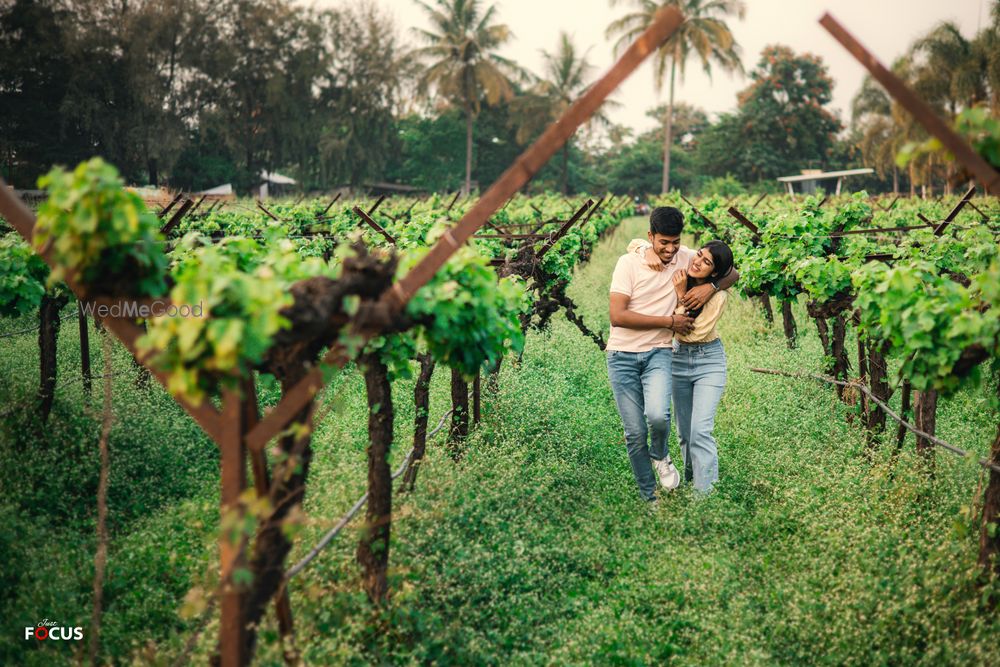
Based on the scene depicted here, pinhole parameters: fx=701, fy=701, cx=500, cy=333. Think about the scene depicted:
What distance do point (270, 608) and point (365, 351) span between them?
52.7 inches

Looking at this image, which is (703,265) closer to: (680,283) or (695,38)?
(680,283)

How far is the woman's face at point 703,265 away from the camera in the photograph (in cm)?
486

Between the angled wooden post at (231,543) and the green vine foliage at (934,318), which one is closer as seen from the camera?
the angled wooden post at (231,543)

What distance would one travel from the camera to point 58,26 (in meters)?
31.8

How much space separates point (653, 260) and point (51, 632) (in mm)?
4200

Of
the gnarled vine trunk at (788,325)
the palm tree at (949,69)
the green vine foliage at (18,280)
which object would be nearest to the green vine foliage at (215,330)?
the green vine foliage at (18,280)

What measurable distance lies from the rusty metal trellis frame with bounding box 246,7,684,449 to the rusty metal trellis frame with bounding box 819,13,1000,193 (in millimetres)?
723

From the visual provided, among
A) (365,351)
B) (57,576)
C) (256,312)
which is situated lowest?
(57,576)

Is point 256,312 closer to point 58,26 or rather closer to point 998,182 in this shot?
point 998,182

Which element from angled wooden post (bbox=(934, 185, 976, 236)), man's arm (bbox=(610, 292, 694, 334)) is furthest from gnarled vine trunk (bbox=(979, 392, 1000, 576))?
angled wooden post (bbox=(934, 185, 976, 236))

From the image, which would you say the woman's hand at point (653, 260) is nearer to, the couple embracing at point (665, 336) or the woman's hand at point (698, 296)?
the couple embracing at point (665, 336)

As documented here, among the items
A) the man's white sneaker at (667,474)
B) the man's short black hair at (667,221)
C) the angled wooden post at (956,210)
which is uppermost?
the angled wooden post at (956,210)

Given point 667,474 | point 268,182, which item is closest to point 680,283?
point 667,474

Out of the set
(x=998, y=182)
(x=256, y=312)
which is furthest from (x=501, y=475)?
(x=998, y=182)
